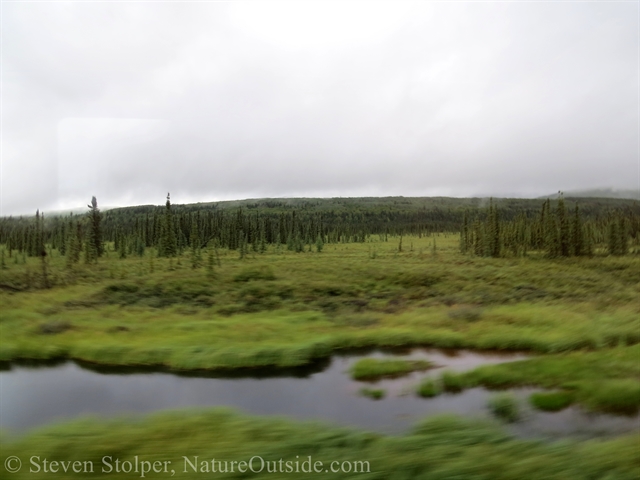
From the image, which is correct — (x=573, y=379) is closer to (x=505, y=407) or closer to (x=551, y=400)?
(x=551, y=400)

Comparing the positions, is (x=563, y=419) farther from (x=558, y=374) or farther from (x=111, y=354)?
(x=111, y=354)

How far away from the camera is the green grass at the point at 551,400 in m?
7.14

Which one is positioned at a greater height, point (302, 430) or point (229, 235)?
point (229, 235)

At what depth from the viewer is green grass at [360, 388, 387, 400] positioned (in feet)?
27.4

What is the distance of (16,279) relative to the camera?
1450cm

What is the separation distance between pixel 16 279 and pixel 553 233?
101 ft

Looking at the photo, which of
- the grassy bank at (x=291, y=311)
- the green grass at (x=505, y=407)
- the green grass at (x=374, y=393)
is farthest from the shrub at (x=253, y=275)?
the green grass at (x=505, y=407)

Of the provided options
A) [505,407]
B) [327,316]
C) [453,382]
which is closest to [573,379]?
[505,407]

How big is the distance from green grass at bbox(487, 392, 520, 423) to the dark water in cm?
17

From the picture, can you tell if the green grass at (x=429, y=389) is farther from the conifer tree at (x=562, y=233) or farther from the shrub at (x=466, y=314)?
the conifer tree at (x=562, y=233)

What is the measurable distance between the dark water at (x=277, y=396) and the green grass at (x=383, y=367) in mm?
274

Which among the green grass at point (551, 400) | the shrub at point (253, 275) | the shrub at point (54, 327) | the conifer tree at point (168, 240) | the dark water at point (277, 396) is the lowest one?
the dark water at point (277, 396)

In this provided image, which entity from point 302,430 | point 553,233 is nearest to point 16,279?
point 302,430

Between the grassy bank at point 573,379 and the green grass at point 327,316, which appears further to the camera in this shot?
the green grass at point 327,316
